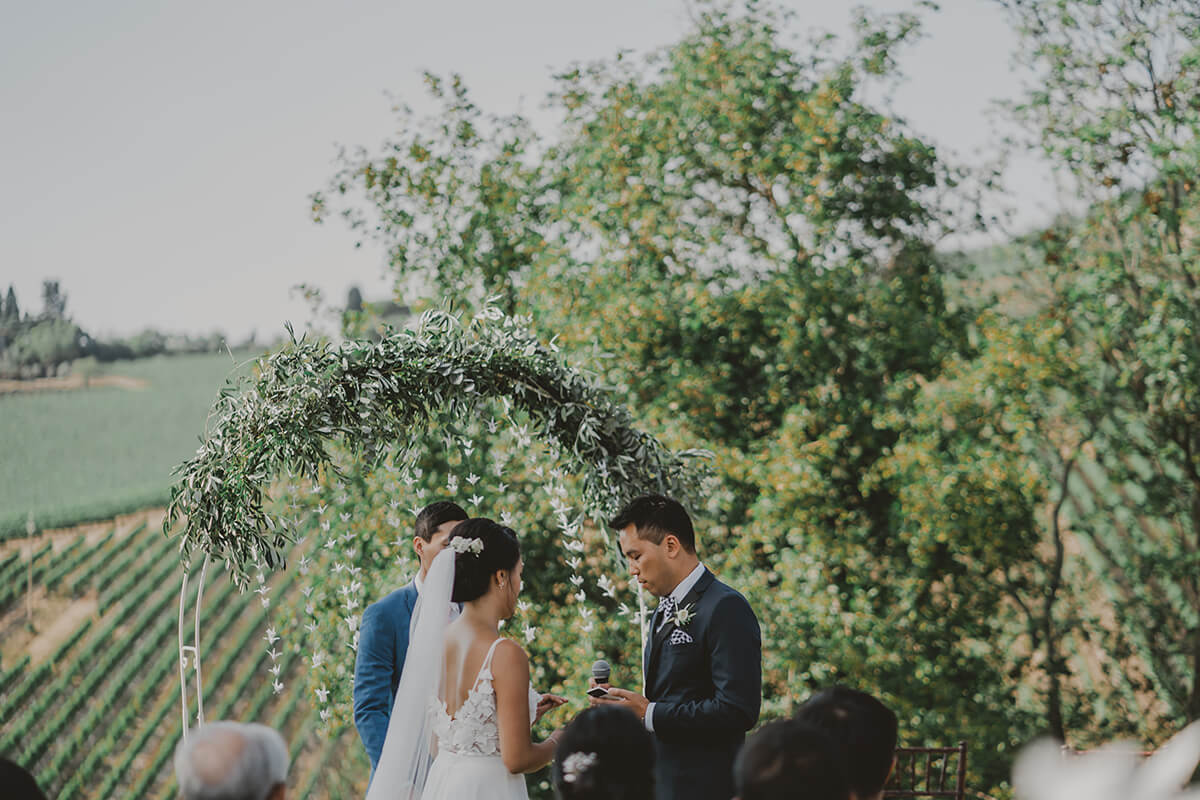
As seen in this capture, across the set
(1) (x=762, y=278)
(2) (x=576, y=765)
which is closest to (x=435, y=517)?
(2) (x=576, y=765)

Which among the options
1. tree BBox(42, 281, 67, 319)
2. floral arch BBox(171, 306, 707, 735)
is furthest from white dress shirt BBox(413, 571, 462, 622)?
tree BBox(42, 281, 67, 319)

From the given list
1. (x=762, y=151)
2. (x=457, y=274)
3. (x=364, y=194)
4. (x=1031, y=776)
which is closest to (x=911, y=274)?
(x=762, y=151)

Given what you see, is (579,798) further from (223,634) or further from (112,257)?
(112,257)

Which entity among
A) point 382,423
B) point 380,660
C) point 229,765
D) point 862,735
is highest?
point 382,423

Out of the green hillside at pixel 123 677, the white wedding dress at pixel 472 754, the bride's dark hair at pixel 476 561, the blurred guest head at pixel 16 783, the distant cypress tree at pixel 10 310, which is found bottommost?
the green hillside at pixel 123 677

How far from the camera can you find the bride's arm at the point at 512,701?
277 centimetres

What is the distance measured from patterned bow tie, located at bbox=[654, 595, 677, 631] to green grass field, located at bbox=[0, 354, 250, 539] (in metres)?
9.11

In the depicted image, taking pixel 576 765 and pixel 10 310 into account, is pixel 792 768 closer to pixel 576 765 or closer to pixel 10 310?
pixel 576 765

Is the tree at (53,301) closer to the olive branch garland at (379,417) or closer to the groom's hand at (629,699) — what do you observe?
the olive branch garland at (379,417)

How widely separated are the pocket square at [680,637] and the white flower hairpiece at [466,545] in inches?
25.2

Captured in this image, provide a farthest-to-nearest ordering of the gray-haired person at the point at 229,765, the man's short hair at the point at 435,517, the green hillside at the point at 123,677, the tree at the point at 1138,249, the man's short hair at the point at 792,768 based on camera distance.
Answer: the green hillside at the point at 123,677 → the tree at the point at 1138,249 → the man's short hair at the point at 435,517 → the gray-haired person at the point at 229,765 → the man's short hair at the point at 792,768

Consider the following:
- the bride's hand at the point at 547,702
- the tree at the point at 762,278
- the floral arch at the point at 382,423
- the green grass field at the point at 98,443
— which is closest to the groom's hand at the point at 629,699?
the bride's hand at the point at 547,702

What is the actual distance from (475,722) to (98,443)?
1424 centimetres

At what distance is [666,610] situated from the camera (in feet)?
10.2
